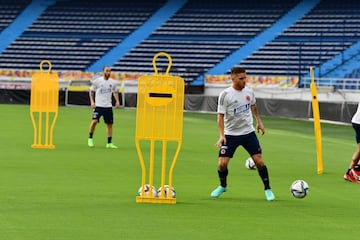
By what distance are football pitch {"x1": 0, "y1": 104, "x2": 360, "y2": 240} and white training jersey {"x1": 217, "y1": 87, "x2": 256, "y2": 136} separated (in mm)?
986

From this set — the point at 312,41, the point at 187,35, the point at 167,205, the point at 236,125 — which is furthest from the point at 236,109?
the point at 187,35

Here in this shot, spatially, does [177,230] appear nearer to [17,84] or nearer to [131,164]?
[131,164]

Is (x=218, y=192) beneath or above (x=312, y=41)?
beneath

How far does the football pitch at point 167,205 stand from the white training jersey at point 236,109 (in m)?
0.99

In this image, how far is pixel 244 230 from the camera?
35.8 feet

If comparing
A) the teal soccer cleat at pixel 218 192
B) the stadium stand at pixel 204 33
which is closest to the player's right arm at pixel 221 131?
the teal soccer cleat at pixel 218 192

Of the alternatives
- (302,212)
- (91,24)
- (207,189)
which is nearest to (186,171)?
(207,189)

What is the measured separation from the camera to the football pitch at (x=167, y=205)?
10781 mm

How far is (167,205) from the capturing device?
13070 millimetres

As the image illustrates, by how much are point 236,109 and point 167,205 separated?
1797mm

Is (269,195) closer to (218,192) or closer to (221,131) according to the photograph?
(218,192)

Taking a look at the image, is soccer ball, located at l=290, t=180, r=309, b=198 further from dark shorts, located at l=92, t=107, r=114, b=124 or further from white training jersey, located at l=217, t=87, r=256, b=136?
dark shorts, located at l=92, t=107, r=114, b=124

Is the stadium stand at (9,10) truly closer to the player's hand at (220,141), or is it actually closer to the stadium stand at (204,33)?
the stadium stand at (204,33)

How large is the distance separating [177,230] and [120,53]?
55.4 m
